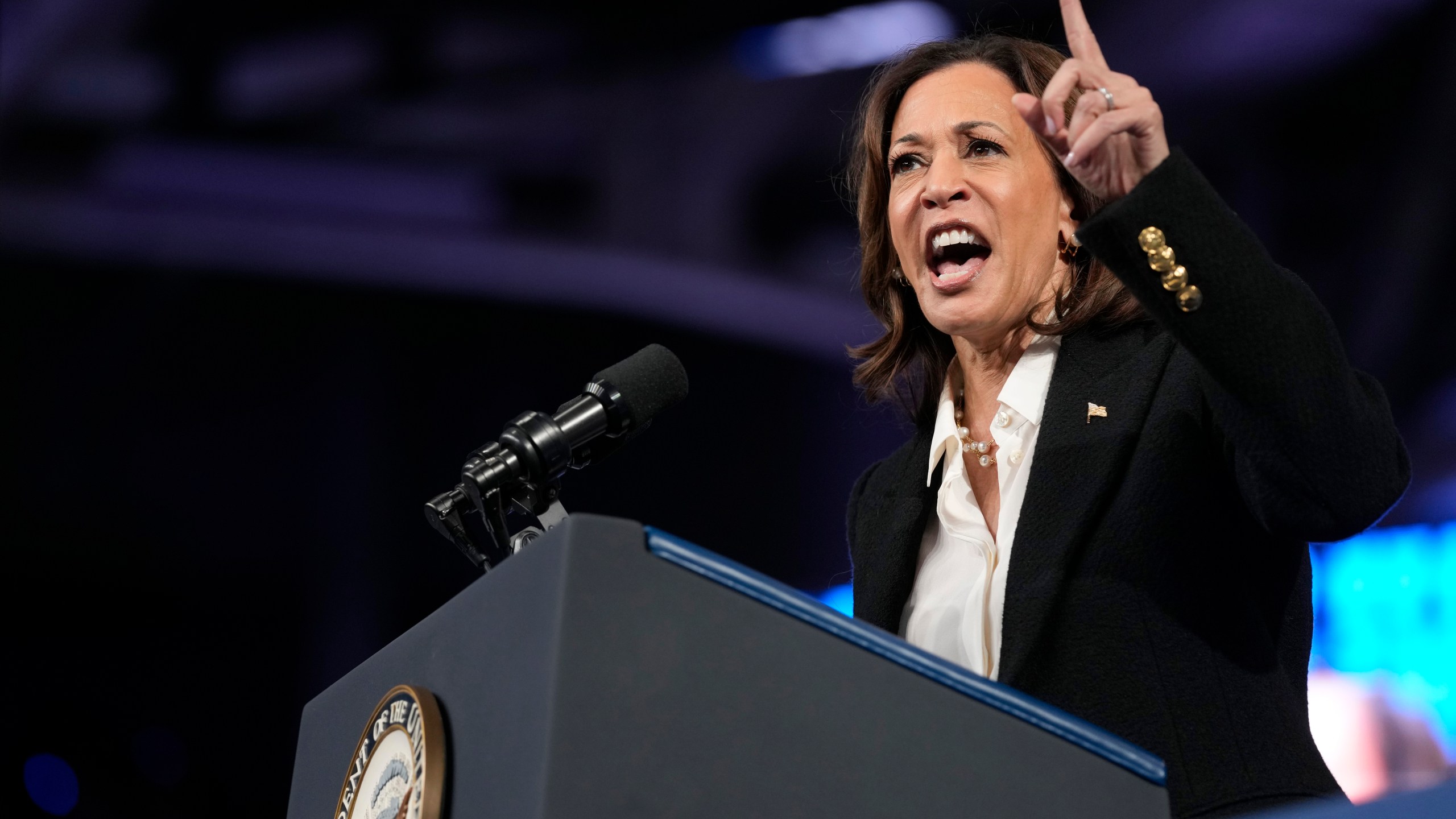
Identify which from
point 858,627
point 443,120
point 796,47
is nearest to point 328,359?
Result: point 443,120

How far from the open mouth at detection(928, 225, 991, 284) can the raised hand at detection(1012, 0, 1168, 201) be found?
0.50 metres

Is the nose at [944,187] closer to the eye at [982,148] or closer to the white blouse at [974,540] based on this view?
the eye at [982,148]

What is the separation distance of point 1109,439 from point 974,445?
0.33m

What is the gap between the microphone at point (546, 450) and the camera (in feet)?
3.41

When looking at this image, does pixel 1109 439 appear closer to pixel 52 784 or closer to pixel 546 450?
pixel 546 450

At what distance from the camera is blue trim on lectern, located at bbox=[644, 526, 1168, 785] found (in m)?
0.82

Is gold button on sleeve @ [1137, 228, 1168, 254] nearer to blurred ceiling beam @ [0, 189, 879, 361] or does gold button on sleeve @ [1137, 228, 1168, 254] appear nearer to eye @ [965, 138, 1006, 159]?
eye @ [965, 138, 1006, 159]

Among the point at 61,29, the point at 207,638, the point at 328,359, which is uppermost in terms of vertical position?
the point at 61,29

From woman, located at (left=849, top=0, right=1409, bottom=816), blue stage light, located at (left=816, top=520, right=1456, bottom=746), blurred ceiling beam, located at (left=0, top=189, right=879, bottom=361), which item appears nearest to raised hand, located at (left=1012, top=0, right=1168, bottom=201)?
woman, located at (left=849, top=0, right=1409, bottom=816)

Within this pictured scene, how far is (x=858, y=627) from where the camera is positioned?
33.5 inches

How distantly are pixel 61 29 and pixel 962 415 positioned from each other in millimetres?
4185

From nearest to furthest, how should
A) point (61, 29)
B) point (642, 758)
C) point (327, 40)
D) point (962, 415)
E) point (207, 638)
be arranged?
1. point (642, 758)
2. point (962, 415)
3. point (61, 29)
4. point (327, 40)
5. point (207, 638)

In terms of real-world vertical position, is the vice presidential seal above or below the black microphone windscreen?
below

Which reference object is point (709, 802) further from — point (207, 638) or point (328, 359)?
point (207, 638)
